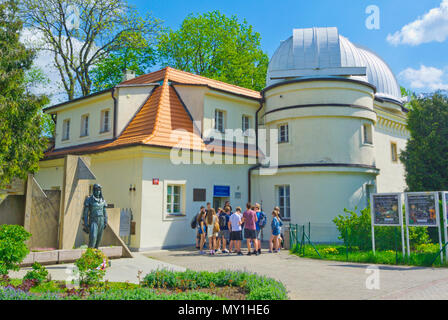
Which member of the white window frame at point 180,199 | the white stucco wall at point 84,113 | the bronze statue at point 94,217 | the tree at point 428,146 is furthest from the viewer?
the white stucco wall at point 84,113

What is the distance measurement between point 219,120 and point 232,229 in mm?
7095

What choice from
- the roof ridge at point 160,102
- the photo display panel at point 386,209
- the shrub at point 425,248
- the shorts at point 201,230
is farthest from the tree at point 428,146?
the roof ridge at point 160,102

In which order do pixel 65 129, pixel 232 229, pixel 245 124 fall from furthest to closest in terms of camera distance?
pixel 65 129, pixel 245 124, pixel 232 229

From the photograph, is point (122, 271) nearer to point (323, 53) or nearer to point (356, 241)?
point (356, 241)

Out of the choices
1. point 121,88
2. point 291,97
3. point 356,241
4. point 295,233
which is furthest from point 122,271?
point 291,97

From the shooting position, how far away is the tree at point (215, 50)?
3697cm

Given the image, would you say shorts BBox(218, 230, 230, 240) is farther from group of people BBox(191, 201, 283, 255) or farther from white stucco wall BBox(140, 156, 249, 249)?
white stucco wall BBox(140, 156, 249, 249)

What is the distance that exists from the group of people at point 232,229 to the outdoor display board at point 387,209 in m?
3.82

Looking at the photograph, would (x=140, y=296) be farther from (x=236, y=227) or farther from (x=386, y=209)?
(x=386, y=209)

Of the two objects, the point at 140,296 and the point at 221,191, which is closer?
the point at 140,296

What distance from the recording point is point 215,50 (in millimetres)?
37938

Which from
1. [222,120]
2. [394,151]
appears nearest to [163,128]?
[222,120]

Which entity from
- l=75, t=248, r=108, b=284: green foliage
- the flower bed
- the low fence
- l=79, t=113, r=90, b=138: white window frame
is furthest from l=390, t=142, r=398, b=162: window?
l=75, t=248, r=108, b=284: green foliage

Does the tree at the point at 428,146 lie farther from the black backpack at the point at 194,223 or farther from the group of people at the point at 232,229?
the black backpack at the point at 194,223
